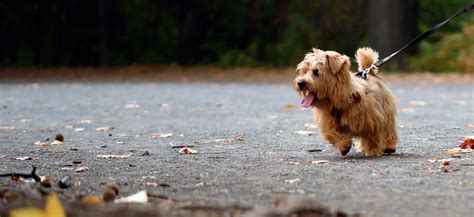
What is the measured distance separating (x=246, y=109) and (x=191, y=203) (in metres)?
9.36

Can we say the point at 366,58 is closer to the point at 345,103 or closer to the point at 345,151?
the point at 345,103

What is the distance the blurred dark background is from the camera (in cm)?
3167

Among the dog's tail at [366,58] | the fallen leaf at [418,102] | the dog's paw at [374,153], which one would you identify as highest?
the dog's tail at [366,58]

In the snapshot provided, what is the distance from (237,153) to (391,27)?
18.8 meters

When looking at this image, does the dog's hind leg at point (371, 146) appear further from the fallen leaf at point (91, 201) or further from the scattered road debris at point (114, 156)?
the fallen leaf at point (91, 201)

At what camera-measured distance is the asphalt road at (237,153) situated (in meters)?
6.20

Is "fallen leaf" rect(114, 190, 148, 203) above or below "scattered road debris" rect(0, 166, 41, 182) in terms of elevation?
above

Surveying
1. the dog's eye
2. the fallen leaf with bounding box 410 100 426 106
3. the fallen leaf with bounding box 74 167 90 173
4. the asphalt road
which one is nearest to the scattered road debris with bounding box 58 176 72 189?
the asphalt road

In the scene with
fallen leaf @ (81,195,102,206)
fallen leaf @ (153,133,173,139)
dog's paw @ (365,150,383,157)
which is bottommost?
fallen leaf @ (153,133,173,139)

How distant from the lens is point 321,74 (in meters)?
7.97

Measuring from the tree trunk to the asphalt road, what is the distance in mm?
8811

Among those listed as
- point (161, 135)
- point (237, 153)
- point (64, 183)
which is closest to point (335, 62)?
point (237, 153)

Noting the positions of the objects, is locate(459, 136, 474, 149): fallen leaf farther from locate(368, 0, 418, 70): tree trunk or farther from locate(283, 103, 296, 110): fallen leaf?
locate(368, 0, 418, 70): tree trunk

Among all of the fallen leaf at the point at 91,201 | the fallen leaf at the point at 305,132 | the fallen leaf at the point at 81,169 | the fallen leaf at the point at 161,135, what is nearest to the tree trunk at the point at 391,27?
the fallen leaf at the point at 305,132
